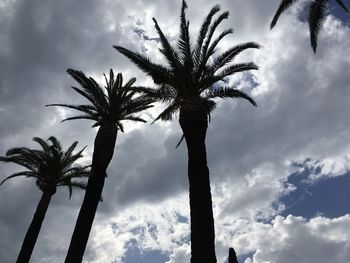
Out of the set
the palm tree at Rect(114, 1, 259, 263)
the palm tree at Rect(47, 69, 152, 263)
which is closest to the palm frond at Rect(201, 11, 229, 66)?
the palm tree at Rect(114, 1, 259, 263)

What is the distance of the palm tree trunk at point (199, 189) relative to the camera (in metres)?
13.0

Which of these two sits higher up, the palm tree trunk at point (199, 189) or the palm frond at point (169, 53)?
the palm frond at point (169, 53)

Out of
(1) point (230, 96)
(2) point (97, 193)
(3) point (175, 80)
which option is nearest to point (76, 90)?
(2) point (97, 193)

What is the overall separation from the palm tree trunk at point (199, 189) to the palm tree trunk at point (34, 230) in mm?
15810

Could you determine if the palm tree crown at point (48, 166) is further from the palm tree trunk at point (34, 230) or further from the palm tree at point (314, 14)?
the palm tree at point (314, 14)

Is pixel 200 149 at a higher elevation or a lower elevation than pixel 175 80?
lower

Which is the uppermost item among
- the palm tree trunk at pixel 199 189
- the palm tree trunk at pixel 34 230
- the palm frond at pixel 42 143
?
the palm frond at pixel 42 143

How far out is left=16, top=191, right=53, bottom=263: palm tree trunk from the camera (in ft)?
84.8

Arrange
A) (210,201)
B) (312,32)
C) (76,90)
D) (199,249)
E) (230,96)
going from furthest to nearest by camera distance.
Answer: (76,90)
(230,96)
(312,32)
(210,201)
(199,249)

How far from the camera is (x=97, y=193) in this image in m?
20.9

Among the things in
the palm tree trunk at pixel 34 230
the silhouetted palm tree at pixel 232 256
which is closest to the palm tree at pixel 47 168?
the palm tree trunk at pixel 34 230

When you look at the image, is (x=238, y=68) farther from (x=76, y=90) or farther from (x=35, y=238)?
(x=35, y=238)

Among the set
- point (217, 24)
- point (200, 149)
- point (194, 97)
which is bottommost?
point (200, 149)

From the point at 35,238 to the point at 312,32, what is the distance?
21044 millimetres
